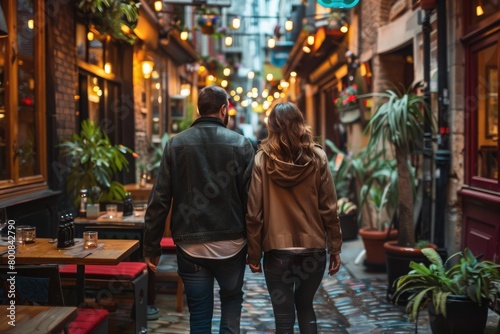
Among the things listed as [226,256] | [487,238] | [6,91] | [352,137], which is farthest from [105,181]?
[352,137]

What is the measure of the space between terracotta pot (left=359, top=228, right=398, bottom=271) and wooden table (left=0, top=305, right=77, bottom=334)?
4968 mm

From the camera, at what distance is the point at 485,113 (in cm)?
596

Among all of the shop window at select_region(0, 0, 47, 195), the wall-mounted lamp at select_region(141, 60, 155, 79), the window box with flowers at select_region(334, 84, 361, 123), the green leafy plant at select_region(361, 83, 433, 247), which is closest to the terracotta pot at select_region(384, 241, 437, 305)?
the green leafy plant at select_region(361, 83, 433, 247)

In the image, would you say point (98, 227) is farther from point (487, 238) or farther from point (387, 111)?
point (487, 238)

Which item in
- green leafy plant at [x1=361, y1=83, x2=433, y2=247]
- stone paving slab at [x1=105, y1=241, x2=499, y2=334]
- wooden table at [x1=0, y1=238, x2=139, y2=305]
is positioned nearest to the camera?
wooden table at [x1=0, y1=238, x2=139, y2=305]

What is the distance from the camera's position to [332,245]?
3.49 meters

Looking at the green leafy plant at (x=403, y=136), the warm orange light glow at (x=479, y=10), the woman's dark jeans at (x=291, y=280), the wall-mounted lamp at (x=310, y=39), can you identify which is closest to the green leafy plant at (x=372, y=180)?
the green leafy plant at (x=403, y=136)

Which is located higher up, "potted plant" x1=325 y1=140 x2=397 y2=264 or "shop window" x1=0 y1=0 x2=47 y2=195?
"shop window" x1=0 y1=0 x2=47 y2=195

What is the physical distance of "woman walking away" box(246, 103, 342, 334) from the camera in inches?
133

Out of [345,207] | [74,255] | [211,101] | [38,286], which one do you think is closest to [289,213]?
[211,101]

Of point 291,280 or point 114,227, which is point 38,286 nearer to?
point 291,280

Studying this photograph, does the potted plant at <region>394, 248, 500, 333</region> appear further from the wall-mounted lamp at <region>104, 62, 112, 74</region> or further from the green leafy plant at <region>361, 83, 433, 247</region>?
the wall-mounted lamp at <region>104, 62, 112, 74</region>

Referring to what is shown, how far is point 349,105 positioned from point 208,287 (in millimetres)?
8055

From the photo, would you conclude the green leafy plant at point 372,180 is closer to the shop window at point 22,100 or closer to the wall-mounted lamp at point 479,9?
the wall-mounted lamp at point 479,9
